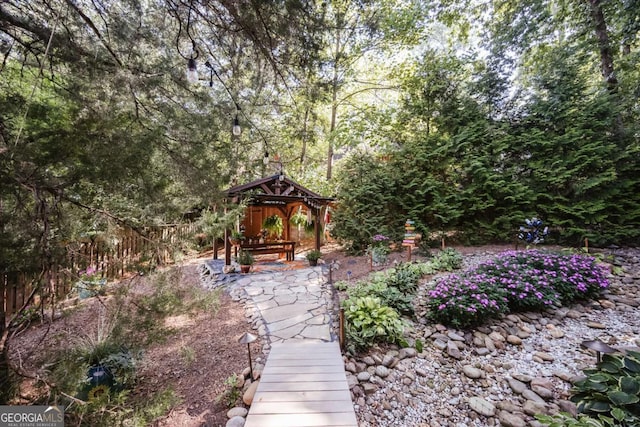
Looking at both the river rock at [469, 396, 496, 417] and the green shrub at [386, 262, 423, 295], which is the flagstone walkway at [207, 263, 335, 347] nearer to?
the green shrub at [386, 262, 423, 295]

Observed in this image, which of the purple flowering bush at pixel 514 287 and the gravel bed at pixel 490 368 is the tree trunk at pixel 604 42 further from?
the gravel bed at pixel 490 368

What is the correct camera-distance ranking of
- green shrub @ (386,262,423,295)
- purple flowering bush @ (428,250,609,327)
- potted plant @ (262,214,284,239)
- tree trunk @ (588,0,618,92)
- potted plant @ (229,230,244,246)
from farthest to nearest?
potted plant @ (262,214,284,239) → potted plant @ (229,230,244,246) → tree trunk @ (588,0,618,92) → green shrub @ (386,262,423,295) → purple flowering bush @ (428,250,609,327)

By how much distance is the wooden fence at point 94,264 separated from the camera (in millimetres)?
1327

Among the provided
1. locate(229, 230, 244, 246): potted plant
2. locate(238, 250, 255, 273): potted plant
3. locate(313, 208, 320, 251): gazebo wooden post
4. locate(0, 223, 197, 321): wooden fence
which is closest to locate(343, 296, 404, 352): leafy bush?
locate(0, 223, 197, 321): wooden fence

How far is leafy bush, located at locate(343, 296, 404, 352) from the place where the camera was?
2.78 meters

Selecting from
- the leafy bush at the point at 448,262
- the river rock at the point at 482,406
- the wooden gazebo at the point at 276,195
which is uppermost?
the wooden gazebo at the point at 276,195

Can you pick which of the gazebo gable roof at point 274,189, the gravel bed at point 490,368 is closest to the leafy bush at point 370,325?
the gravel bed at point 490,368

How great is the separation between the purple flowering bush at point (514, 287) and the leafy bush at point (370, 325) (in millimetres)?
730

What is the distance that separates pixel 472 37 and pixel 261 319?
9.93m

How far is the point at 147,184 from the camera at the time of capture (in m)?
1.90

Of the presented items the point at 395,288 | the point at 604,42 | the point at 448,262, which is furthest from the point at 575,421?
the point at 604,42

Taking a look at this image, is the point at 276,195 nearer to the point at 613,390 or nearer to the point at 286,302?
the point at 286,302

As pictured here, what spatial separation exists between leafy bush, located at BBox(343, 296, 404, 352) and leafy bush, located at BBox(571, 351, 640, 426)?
1514mm

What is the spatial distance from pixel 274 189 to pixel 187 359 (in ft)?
16.5
